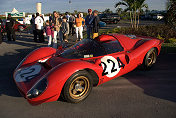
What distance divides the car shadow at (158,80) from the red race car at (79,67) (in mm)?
311

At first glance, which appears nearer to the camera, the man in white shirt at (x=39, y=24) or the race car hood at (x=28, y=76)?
the race car hood at (x=28, y=76)

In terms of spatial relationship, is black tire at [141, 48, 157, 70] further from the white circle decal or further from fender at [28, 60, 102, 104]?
the white circle decal

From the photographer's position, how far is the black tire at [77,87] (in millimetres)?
2891

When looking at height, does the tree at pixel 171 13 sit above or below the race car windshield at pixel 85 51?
above

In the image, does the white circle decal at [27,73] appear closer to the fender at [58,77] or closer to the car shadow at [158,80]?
the fender at [58,77]

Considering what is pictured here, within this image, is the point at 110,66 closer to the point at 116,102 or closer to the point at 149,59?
the point at 116,102

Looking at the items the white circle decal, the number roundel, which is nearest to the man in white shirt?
the white circle decal

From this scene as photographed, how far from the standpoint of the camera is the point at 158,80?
403cm

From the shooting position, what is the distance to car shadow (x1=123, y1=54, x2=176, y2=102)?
3390mm

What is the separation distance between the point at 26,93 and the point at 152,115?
7.12 ft

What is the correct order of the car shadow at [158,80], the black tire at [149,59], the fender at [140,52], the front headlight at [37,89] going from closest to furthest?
the front headlight at [37,89]
the car shadow at [158,80]
the fender at [140,52]
the black tire at [149,59]

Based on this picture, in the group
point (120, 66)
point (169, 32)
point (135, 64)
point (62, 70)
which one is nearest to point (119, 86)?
point (120, 66)

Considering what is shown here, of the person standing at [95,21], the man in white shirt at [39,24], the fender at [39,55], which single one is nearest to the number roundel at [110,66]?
the fender at [39,55]

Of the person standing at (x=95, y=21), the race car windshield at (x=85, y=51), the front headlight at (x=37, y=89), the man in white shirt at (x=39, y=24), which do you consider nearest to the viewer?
the front headlight at (x=37, y=89)
